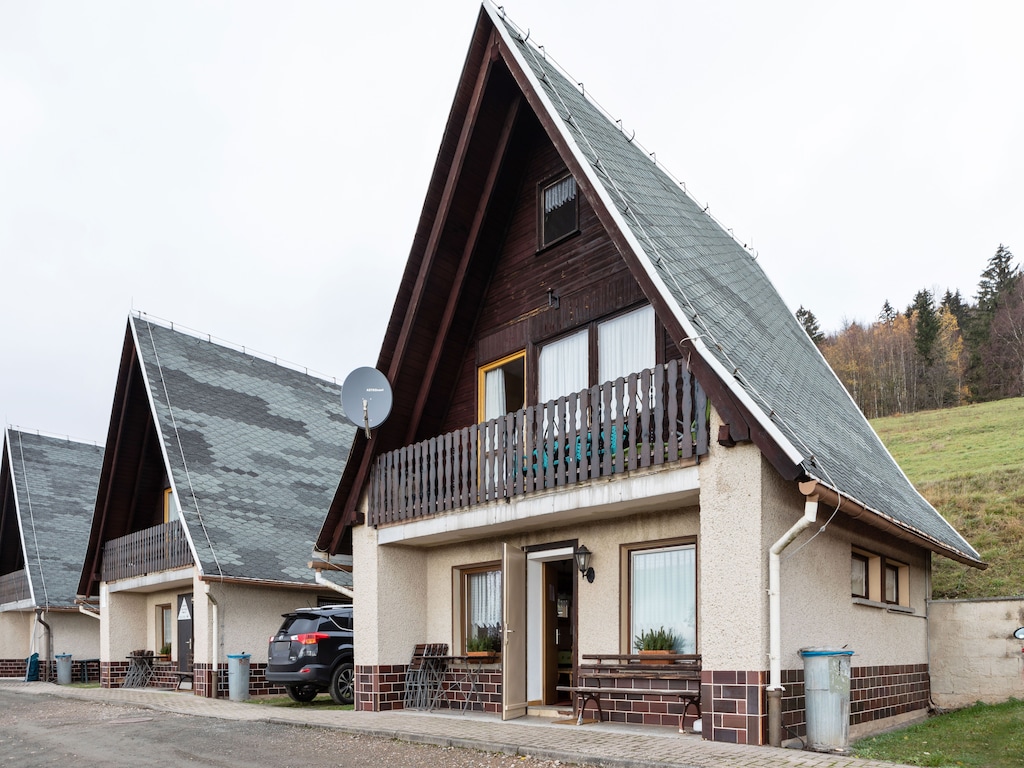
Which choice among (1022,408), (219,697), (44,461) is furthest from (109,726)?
(1022,408)

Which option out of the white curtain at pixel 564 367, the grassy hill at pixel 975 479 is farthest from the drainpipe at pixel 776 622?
the grassy hill at pixel 975 479

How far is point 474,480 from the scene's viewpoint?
12516mm

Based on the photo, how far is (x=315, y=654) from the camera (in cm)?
1609

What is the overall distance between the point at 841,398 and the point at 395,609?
29.2 ft

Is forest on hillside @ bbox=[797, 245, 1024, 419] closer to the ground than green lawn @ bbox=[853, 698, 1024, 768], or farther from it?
farther from it

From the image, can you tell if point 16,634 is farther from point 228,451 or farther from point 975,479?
point 975,479

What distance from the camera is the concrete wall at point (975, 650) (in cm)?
1397

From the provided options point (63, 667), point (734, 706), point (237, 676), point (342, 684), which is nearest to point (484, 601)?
point (342, 684)

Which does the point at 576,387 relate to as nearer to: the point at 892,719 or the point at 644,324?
the point at 644,324

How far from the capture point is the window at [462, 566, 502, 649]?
13.7m

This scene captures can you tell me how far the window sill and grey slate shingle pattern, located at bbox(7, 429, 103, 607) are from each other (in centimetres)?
2284

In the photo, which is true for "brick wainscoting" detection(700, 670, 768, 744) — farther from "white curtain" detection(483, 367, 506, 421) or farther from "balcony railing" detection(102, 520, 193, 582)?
"balcony railing" detection(102, 520, 193, 582)

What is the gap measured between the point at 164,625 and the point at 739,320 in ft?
56.9

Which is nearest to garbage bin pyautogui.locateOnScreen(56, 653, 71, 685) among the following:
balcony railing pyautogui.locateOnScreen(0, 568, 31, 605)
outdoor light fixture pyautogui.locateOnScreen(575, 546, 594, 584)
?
balcony railing pyautogui.locateOnScreen(0, 568, 31, 605)
